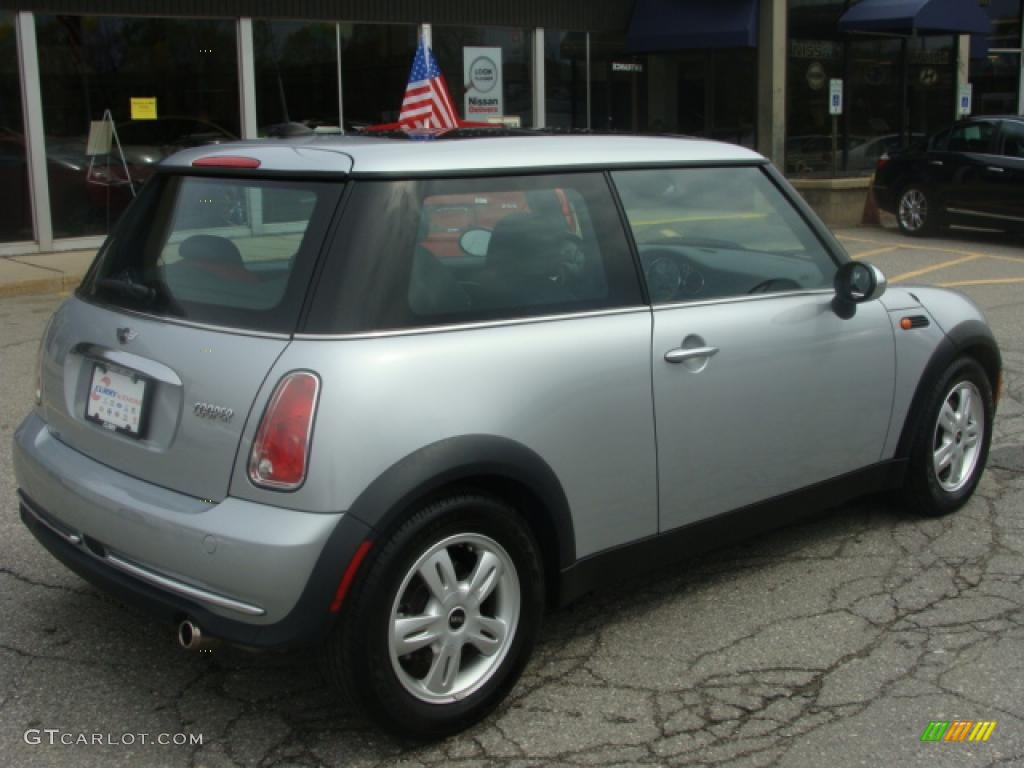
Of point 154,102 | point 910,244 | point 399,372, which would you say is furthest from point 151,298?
point 910,244

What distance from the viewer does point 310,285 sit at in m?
3.10

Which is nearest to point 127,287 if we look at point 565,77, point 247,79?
point 247,79

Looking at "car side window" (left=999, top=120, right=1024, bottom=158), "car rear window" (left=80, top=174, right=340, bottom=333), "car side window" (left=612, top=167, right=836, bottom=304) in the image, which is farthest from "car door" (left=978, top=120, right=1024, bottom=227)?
"car rear window" (left=80, top=174, right=340, bottom=333)

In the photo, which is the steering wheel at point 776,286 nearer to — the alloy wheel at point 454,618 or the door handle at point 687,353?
the door handle at point 687,353

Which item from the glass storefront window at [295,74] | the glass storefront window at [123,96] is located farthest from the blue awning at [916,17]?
the glass storefront window at [123,96]

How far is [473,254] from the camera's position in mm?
3371

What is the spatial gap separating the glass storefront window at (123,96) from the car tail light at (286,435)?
11.9m

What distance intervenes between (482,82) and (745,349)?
14499mm

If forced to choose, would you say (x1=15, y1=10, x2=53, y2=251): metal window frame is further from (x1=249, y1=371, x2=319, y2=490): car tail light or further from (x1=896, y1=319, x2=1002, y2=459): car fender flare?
(x1=249, y1=371, x2=319, y2=490): car tail light

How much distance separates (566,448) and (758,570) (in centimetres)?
145

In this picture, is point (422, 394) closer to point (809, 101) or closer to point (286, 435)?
point (286, 435)

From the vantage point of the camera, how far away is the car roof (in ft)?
10.7

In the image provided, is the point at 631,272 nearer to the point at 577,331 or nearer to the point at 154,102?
the point at 577,331

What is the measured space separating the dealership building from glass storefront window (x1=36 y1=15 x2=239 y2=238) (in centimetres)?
2
